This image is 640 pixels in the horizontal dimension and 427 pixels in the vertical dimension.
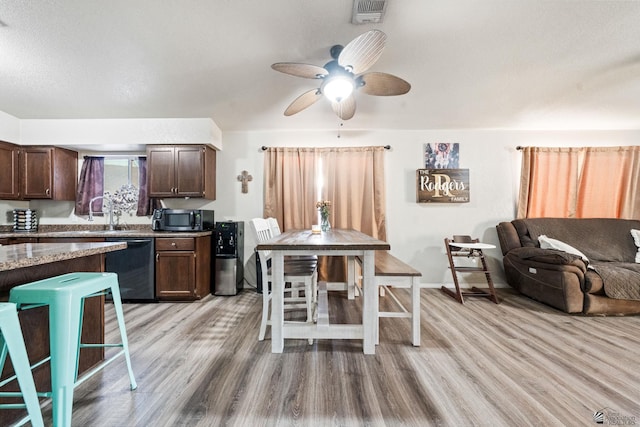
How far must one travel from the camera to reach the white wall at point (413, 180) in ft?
12.8

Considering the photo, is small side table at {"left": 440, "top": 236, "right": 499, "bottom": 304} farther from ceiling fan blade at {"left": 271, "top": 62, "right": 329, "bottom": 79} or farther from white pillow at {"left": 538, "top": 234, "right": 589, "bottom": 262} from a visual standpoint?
ceiling fan blade at {"left": 271, "top": 62, "right": 329, "bottom": 79}

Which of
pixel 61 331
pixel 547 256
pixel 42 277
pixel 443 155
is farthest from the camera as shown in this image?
pixel 443 155

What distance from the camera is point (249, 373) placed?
177 cm

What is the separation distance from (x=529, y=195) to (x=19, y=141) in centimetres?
681

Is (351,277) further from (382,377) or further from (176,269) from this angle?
(176,269)

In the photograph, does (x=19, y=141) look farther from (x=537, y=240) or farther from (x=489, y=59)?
(x=537, y=240)

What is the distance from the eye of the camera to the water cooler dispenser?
348 centimetres

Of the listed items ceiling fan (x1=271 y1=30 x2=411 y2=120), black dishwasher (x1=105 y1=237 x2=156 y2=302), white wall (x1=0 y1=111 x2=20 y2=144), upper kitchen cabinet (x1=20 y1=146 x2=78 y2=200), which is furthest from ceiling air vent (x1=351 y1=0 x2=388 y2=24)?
white wall (x1=0 y1=111 x2=20 y2=144)

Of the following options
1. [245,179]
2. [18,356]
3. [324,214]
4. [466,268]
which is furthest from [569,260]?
[18,356]

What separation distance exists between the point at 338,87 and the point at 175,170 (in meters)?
2.54

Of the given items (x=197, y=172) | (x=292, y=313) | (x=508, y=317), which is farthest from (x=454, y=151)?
(x=197, y=172)

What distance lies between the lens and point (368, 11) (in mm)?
1747

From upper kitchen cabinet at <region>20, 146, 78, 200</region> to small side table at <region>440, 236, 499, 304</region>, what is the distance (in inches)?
202

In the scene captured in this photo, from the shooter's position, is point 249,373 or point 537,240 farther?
point 537,240
